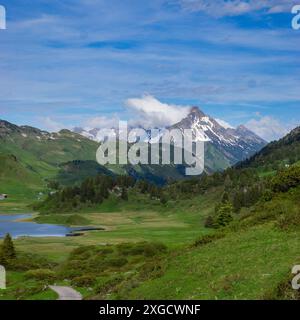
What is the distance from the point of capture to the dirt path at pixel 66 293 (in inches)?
2464

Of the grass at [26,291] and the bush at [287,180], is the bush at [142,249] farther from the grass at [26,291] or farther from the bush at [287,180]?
the bush at [287,180]

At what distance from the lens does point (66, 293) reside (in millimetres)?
67000

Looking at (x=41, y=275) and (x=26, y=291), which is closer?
(x=26, y=291)

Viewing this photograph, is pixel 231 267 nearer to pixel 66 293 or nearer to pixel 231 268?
pixel 231 268

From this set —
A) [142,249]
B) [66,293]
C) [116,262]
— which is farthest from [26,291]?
[142,249]

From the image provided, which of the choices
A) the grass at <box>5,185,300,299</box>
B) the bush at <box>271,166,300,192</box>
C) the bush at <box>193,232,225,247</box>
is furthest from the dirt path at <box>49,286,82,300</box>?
the bush at <box>271,166,300,192</box>

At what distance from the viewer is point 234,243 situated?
51.5 meters

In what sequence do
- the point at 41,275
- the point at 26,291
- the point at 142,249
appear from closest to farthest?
the point at 26,291, the point at 41,275, the point at 142,249

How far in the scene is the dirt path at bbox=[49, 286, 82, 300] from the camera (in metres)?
62.6

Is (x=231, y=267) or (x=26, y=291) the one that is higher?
(x=231, y=267)

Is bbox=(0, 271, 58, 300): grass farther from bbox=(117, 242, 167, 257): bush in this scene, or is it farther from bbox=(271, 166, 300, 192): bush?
bbox=(271, 166, 300, 192): bush
